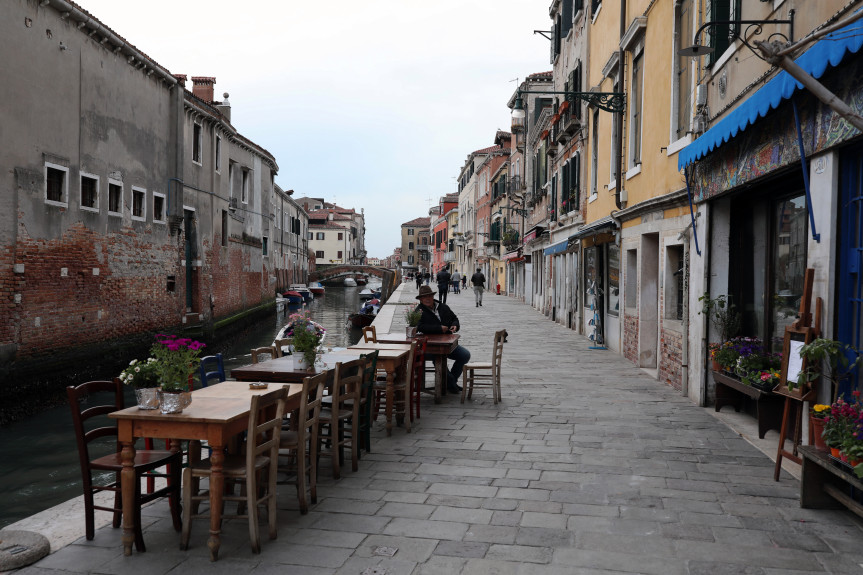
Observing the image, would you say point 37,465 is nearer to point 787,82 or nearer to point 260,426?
point 260,426

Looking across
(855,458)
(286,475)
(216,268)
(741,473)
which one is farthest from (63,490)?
(216,268)

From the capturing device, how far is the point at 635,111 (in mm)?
11453

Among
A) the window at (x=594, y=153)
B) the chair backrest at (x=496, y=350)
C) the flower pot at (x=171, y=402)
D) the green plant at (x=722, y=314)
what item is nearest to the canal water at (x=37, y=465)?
the flower pot at (x=171, y=402)

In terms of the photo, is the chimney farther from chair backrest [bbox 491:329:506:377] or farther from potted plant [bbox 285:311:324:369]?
potted plant [bbox 285:311:324:369]

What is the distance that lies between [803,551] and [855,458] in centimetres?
59

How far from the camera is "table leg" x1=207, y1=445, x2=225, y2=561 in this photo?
3.57 metres

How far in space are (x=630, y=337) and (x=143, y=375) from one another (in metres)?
9.33

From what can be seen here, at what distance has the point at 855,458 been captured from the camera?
373 cm

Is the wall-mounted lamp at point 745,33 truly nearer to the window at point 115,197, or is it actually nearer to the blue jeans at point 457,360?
the blue jeans at point 457,360

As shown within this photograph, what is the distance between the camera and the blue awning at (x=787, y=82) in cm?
372

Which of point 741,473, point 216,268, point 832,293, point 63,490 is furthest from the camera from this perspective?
point 216,268

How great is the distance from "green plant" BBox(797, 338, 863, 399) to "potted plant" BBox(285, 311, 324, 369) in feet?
11.5

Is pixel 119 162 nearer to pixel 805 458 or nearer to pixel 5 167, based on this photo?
pixel 5 167

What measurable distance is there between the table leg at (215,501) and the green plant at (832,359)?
3695mm
